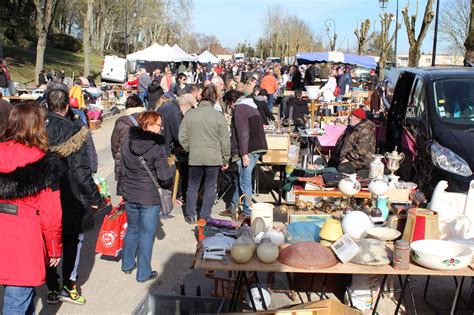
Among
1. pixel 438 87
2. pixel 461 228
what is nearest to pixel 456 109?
pixel 438 87

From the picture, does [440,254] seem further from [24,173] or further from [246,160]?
[246,160]

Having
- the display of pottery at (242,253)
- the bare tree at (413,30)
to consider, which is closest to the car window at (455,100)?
the display of pottery at (242,253)

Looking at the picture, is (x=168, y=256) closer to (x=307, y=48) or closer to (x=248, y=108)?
(x=248, y=108)

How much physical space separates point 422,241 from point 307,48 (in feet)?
266

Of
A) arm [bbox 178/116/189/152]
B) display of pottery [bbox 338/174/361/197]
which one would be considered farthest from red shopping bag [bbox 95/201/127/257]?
display of pottery [bbox 338/174/361/197]

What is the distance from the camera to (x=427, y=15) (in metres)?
25.1

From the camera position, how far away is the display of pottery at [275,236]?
3.78 metres

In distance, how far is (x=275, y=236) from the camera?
3803 mm

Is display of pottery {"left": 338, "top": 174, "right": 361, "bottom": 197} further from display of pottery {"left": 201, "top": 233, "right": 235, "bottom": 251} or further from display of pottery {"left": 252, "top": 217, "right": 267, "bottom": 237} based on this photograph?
display of pottery {"left": 201, "top": 233, "right": 235, "bottom": 251}

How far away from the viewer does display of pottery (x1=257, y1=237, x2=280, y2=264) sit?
348 centimetres

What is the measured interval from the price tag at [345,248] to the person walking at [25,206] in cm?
191

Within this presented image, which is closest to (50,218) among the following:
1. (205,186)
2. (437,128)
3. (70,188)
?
(70,188)

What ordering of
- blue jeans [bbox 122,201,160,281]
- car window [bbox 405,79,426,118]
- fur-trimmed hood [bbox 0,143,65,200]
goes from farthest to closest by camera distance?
car window [bbox 405,79,426,118]
blue jeans [bbox 122,201,160,281]
fur-trimmed hood [bbox 0,143,65,200]

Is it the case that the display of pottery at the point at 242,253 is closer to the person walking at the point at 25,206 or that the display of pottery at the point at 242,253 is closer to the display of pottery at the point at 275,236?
the display of pottery at the point at 275,236
